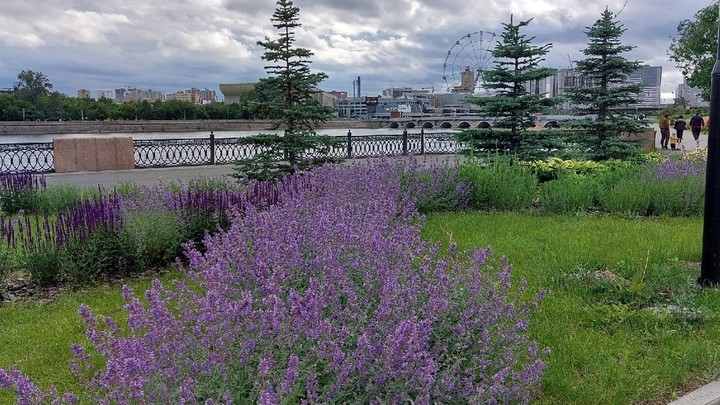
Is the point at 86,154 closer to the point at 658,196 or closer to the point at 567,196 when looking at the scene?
the point at 567,196

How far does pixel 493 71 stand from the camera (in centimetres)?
1150

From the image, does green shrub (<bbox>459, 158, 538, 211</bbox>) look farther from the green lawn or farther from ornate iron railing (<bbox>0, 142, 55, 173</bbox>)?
ornate iron railing (<bbox>0, 142, 55, 173</bbox>)

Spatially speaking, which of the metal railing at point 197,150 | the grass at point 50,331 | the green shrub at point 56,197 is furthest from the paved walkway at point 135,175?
the grass at point 50,331

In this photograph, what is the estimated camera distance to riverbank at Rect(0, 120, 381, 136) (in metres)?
45.8

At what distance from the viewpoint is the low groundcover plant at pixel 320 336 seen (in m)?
2.11

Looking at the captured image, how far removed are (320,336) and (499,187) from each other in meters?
6.89

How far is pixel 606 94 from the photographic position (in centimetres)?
1335

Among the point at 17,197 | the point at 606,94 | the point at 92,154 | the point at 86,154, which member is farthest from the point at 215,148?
the point at 606,94

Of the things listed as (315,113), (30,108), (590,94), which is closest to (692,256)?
(315,113)

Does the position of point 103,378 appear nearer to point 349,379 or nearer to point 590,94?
point 349,379

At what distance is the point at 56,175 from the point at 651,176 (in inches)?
594

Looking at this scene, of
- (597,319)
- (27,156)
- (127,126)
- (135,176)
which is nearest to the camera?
(597,319)

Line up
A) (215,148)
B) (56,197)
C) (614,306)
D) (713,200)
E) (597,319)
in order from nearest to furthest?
(597,319) → (614,306) → (713,200) → (56,197) → (215,148)

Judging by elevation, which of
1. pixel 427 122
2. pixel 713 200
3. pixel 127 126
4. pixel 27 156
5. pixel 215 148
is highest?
pixel 427 122
